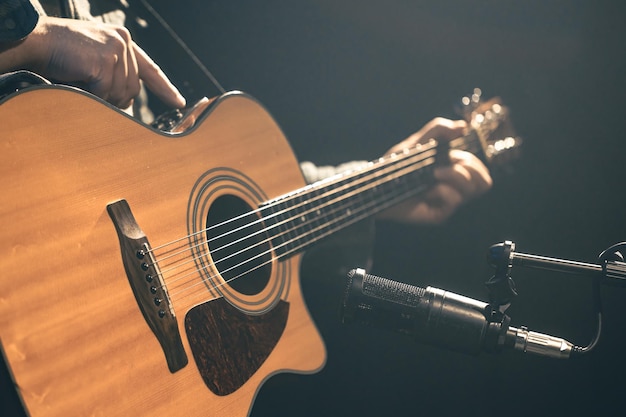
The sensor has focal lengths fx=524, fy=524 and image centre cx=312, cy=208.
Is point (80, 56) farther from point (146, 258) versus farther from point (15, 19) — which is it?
point (146, 258)

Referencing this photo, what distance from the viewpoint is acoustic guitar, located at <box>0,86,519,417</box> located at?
70cm

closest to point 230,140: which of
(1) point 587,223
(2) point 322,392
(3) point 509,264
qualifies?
(3) point 509,264

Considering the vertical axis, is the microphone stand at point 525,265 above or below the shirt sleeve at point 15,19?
below

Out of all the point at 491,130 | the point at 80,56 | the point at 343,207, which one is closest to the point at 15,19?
the point at 80,56

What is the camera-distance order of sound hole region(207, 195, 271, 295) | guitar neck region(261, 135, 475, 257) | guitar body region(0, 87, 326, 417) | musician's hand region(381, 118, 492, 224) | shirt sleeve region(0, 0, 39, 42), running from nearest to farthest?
guitar body region(0, 87, 326, 417)
shirt sleeve region(0, 0, 39, 42)
sound hole region(207, 195, 271, 295)
guitar neck region(261, 135, 475, 257)
musician's hand region(381, 118, 492, 224)

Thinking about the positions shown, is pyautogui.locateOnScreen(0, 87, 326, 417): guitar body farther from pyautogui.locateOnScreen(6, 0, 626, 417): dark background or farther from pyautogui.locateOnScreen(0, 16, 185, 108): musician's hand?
pyautogui.locateOnScreen(6, 0, 626, 417): dark background

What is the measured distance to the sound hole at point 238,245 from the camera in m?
0.97

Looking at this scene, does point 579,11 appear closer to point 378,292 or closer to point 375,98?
point 375,98

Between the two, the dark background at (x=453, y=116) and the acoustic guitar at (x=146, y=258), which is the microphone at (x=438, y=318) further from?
the dark background at (x=453, y=116)

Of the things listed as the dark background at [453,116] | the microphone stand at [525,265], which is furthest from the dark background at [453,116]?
the microphone stand at [525,265]

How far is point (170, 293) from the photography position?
2.75ft

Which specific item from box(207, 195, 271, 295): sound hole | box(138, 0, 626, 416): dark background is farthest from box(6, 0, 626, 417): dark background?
box(207, 195, 271, 295): sound hole

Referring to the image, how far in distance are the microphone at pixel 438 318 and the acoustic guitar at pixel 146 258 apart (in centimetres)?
25

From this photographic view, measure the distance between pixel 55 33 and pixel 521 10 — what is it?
1.56m
